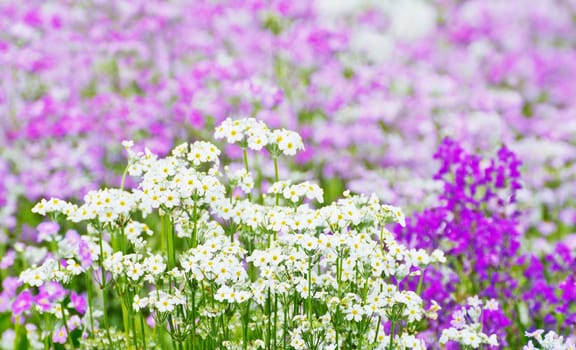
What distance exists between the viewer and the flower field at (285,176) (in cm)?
307

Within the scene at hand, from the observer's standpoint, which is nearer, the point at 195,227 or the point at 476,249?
the point at 195,227

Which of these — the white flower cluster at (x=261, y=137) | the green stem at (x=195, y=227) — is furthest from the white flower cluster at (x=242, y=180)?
the green stem at (x=195, y=227)

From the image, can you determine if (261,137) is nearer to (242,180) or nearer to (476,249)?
(242,180)

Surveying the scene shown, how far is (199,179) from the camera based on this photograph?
10.0 ft

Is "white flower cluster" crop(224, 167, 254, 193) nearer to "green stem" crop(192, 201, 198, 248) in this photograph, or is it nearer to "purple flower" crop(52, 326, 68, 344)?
"green stem" crop(192, 201, 198, 248)

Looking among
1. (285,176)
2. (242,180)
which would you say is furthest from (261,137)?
(285,176)

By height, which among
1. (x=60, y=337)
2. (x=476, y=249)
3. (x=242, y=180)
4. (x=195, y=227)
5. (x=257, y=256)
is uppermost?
(x=242, y=180)

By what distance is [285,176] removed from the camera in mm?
5781

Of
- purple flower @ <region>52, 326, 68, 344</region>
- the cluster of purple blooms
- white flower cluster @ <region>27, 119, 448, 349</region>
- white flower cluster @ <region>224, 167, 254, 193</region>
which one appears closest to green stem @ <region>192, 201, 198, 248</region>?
white flower cluster @ <region>27, 119, 448, 349</region>

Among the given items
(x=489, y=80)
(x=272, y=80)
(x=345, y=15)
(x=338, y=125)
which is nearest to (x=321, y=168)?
(x=338, y=125)

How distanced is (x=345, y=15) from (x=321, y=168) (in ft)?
13.2

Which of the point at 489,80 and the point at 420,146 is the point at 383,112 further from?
the point at 489,80

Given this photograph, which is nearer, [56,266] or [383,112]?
[56,266]

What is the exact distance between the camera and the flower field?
10.1 feet
